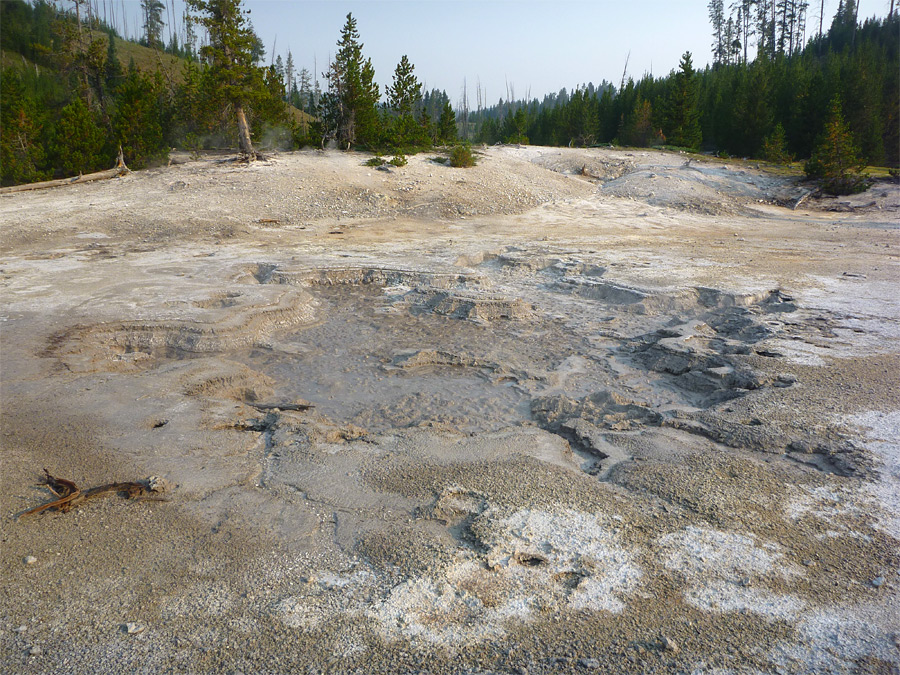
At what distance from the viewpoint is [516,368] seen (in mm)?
5520

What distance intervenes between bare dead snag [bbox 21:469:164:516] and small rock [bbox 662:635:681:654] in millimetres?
2555

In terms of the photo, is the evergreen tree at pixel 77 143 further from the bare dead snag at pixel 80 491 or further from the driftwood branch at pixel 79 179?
the bare dead snag at pixel 80 491

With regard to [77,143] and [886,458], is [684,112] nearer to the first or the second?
[77,143]

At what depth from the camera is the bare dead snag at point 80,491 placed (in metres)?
2.95

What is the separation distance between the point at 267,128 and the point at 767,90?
21.7m

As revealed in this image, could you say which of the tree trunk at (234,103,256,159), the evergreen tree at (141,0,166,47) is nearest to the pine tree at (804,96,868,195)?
the tree trunk at (234,103,256,159)

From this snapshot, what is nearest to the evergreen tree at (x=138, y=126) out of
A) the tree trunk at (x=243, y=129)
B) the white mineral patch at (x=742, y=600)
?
the tree trunk at (x=243, y=129)

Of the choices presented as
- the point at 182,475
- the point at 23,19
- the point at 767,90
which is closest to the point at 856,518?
the point at 182,475

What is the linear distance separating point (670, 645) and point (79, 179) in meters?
17.6

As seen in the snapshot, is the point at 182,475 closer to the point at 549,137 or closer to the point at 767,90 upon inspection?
the point at 767,90

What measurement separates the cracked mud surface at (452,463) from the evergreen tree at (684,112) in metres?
18.4

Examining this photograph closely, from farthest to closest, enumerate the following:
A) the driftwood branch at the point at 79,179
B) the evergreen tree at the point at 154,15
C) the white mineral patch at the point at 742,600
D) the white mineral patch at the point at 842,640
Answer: the evergreen tree at the point at 154,15, the driftwood branch at the point at 79,179, the white mineral patch at the point at 742,600, the white mineral patch at the point at 842,640

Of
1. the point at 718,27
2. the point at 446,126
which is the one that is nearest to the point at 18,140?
the point at 446,126

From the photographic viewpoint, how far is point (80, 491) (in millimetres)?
3098
